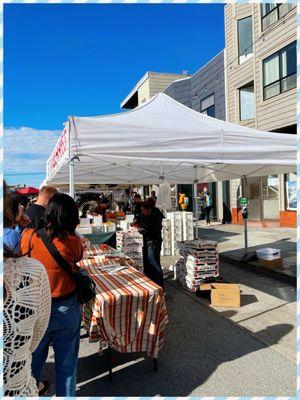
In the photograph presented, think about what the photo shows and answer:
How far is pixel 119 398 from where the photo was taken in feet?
9.50

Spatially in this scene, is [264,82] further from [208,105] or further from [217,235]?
[217,235]

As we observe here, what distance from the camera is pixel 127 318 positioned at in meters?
3.40

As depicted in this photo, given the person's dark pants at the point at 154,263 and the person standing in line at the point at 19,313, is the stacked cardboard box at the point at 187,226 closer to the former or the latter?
the person's dark pants at the point at 154,263

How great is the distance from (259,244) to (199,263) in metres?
4.72

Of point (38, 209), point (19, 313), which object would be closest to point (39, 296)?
point (19, 313)

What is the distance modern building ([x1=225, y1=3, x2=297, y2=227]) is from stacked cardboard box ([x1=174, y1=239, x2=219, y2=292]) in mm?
6507

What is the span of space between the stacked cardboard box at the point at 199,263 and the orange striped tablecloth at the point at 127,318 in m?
2.75

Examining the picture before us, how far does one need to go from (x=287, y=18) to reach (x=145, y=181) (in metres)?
8.24

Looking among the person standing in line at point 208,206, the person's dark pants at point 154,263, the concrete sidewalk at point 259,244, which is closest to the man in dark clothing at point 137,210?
the person's dark pants at point 154,263

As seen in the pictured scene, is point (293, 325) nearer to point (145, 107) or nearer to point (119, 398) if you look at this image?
point (119, 398)

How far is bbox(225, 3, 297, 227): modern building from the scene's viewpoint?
1279cm

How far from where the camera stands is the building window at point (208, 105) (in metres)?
18.6

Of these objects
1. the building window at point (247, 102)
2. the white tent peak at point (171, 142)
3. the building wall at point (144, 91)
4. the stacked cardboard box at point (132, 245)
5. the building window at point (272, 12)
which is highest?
the building wall at point (144, 91)

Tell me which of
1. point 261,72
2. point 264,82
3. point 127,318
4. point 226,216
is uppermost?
point 261,72
